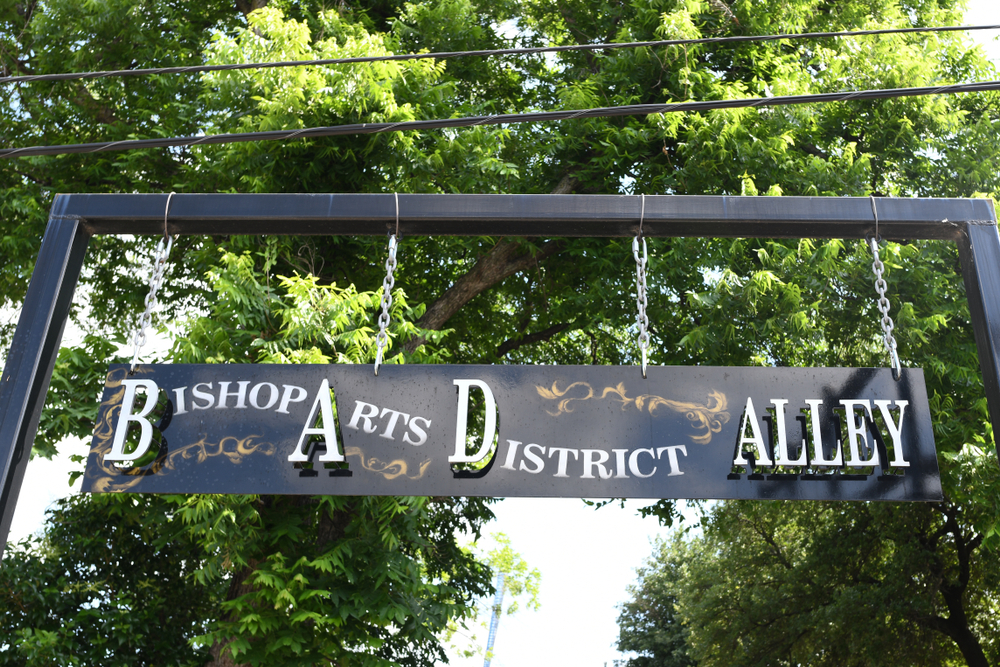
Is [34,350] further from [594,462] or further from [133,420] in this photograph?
[594,462]

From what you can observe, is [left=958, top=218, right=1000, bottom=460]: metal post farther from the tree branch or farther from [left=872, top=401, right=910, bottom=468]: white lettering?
the tree branch

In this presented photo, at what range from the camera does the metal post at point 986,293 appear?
3.07 metres

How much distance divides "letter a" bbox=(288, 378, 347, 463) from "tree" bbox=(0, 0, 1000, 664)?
3.24 m

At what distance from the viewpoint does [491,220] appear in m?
3.44

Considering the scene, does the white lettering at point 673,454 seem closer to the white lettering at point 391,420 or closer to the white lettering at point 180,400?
the white lettering at point 391,420

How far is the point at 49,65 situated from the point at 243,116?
3831mm

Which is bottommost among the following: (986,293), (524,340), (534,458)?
(534,458)

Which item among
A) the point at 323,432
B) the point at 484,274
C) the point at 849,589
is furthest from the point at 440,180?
the point at 849,589

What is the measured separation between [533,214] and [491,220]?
19 cm

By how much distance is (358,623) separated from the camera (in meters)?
7.24

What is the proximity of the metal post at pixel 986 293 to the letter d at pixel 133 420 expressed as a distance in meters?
3.18

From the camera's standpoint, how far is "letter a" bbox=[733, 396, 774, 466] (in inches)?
113

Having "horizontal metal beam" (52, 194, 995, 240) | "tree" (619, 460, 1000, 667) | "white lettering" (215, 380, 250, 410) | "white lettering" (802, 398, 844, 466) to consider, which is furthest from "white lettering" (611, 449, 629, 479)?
"tree" (619, 460, 1000, 667)

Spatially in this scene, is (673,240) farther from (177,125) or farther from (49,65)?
(49,65)
